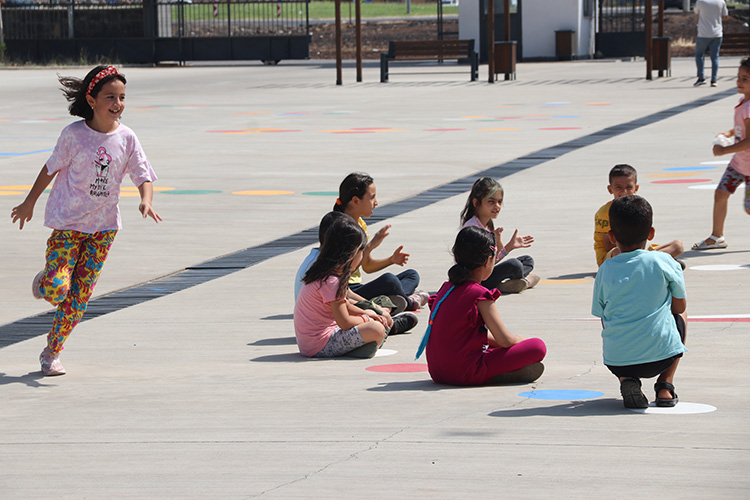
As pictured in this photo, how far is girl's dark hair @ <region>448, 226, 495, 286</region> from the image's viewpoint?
5.78 metres

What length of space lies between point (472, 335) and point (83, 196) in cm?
208

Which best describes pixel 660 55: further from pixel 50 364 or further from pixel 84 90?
pixel 50 364

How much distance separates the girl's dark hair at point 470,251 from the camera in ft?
19.0

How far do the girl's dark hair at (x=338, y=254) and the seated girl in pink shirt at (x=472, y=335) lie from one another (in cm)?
86

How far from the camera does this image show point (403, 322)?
7.34m

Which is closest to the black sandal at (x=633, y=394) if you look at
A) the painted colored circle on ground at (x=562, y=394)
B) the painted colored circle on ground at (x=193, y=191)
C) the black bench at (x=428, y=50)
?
the painted colored circle on ground at (x=562, y=394)

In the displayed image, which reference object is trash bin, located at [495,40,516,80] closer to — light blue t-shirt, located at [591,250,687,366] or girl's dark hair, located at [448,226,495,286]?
girl's dark hair, located at [448,226,495,286]

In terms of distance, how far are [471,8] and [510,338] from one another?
3728 centimetres

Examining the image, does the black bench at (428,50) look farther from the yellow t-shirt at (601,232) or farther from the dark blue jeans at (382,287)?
the dark blue jeans at (382,287)

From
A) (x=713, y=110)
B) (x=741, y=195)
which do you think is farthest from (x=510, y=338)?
(x=713, y=110)

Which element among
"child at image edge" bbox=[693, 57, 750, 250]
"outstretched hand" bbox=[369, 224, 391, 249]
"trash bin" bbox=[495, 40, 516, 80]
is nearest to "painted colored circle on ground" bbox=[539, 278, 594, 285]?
"child at image edge" bbox=[693, 57, 750, 250]

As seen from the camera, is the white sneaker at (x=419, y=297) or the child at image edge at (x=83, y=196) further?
the white sneaker at (x=419, y=297)

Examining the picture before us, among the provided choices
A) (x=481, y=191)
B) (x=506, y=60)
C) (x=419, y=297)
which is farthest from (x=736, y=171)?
(x=506, y=60)

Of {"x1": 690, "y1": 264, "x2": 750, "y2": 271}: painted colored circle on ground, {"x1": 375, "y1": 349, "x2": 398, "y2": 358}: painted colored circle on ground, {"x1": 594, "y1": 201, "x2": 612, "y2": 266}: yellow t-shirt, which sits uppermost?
{"x1": 594, "y1": 201, "x2": 612, "y2": 266}: yellow t-shirt
